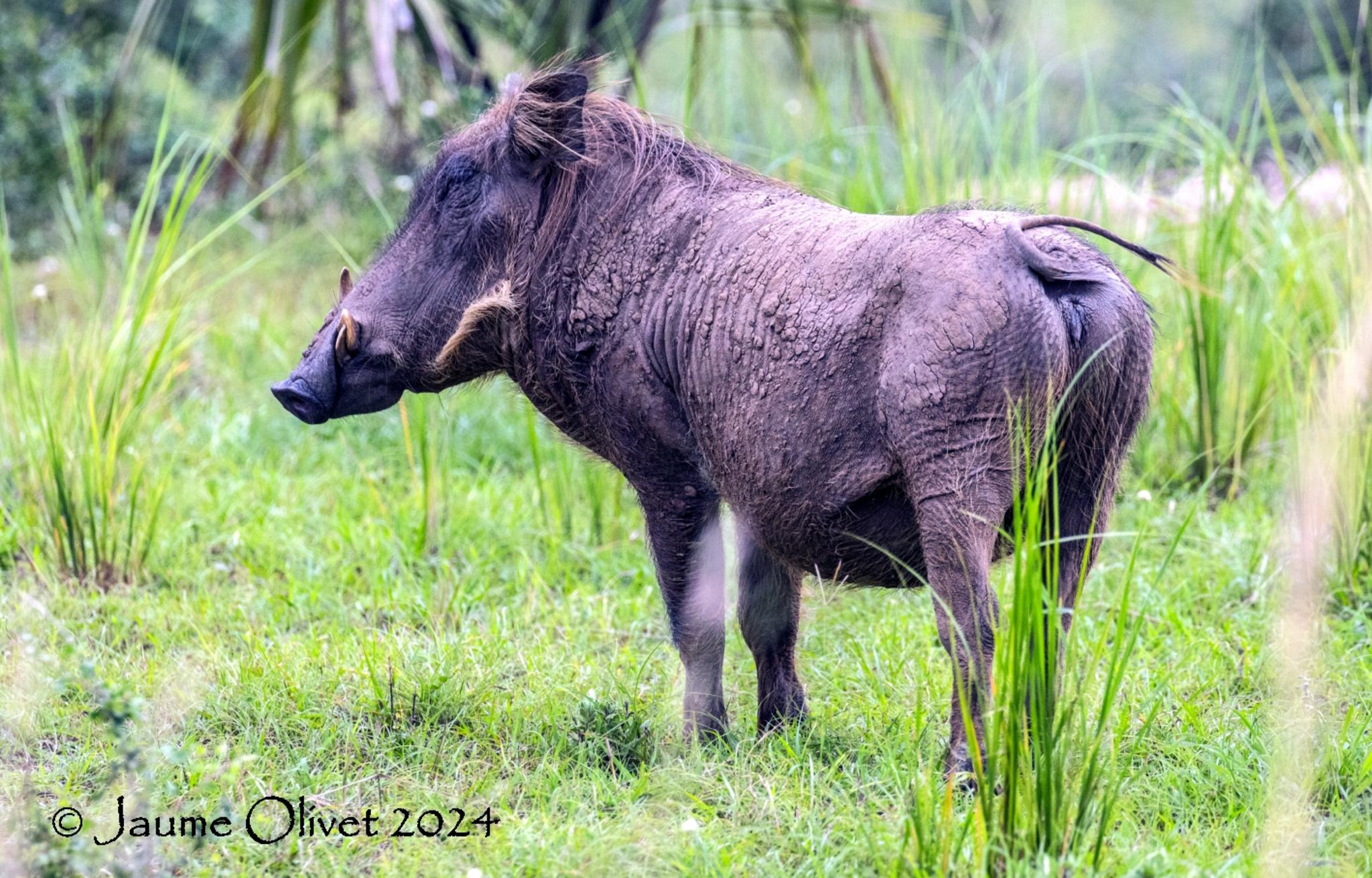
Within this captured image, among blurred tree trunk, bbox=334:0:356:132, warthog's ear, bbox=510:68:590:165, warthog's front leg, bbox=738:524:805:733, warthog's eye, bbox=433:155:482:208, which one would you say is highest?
blurred tree trunk, bbox=334:0:356:132

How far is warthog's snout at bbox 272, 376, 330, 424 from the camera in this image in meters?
3.09

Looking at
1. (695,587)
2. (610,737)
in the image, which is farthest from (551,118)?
(610,737)

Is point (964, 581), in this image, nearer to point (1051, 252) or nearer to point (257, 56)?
point (1051, 252)

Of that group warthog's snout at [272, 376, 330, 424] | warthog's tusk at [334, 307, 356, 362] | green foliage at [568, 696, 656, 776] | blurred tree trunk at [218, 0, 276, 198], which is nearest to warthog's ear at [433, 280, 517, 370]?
warthog's tusk at [334, 307, 356, 362]

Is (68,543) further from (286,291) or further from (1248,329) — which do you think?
(1248,329)

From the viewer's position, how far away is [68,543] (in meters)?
4.04

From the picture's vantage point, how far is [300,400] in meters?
3.11

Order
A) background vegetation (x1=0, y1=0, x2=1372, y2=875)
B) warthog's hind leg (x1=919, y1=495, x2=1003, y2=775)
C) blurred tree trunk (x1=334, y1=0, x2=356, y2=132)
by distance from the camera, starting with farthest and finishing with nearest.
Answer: blurred tree trunk (x1=334, y1=0, x2=356, y2=132) → background vegetation (x1=0, y1=0, x2=1372, y2=875) → warthog's hind leg (x1=919, y1=495, x2=1003, y2=775)

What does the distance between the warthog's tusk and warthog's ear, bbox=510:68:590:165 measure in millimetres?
572

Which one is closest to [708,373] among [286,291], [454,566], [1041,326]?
[1041,326]

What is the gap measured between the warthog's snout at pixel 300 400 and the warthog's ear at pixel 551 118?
2.51 feet

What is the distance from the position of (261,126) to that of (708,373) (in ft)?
16.9

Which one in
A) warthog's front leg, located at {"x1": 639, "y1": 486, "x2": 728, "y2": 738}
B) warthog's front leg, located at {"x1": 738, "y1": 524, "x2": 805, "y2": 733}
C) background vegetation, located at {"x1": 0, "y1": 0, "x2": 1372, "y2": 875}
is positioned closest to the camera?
background vegetation, located at {"x1": 0, "y1": 0, "x2": 1372, "y2": 875}

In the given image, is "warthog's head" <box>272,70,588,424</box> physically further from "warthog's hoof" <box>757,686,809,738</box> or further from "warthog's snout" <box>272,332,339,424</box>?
"warthog's hoof" <box>757,686,809,738</box>
